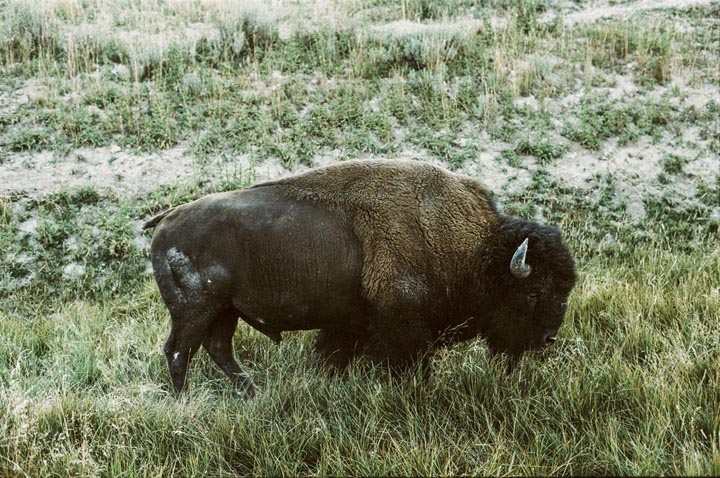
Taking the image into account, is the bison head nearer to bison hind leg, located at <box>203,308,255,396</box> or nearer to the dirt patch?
bison hind leg, located at <box>203,308,255,396</box>

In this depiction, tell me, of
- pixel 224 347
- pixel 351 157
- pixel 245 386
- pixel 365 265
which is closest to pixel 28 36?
pixel 351 157

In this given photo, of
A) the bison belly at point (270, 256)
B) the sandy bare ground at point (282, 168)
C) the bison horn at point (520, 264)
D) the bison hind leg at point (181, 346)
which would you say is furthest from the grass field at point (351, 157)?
the bison horn at point (520, 264)

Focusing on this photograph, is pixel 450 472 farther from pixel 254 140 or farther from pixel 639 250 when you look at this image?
pixel 254 140

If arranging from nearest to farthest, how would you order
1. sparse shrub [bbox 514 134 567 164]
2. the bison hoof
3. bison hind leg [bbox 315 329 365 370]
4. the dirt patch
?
the bison hoof < bison hind leg [bbox 315 329 365 370] < sparse shrub [bbox 514 134 567 164] < the dirt patch

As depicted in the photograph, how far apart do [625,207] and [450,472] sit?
568 cm

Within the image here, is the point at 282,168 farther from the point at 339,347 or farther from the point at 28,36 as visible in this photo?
the point at 28,36

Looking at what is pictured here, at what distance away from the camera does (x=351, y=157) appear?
27.6ft

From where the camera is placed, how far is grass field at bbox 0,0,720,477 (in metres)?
3.60

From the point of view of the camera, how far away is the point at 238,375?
464 centimetres

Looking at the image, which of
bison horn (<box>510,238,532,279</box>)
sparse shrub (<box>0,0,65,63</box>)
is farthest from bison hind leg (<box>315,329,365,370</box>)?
sparse shrub (<box>0,0,65,63</box>)

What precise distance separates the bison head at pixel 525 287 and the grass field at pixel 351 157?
23 centimetres

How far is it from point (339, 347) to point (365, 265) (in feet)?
2.56

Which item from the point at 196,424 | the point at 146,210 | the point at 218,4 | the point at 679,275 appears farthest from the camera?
the point at 218,4

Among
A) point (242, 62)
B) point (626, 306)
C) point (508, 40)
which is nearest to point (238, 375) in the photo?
point (626, 306)
